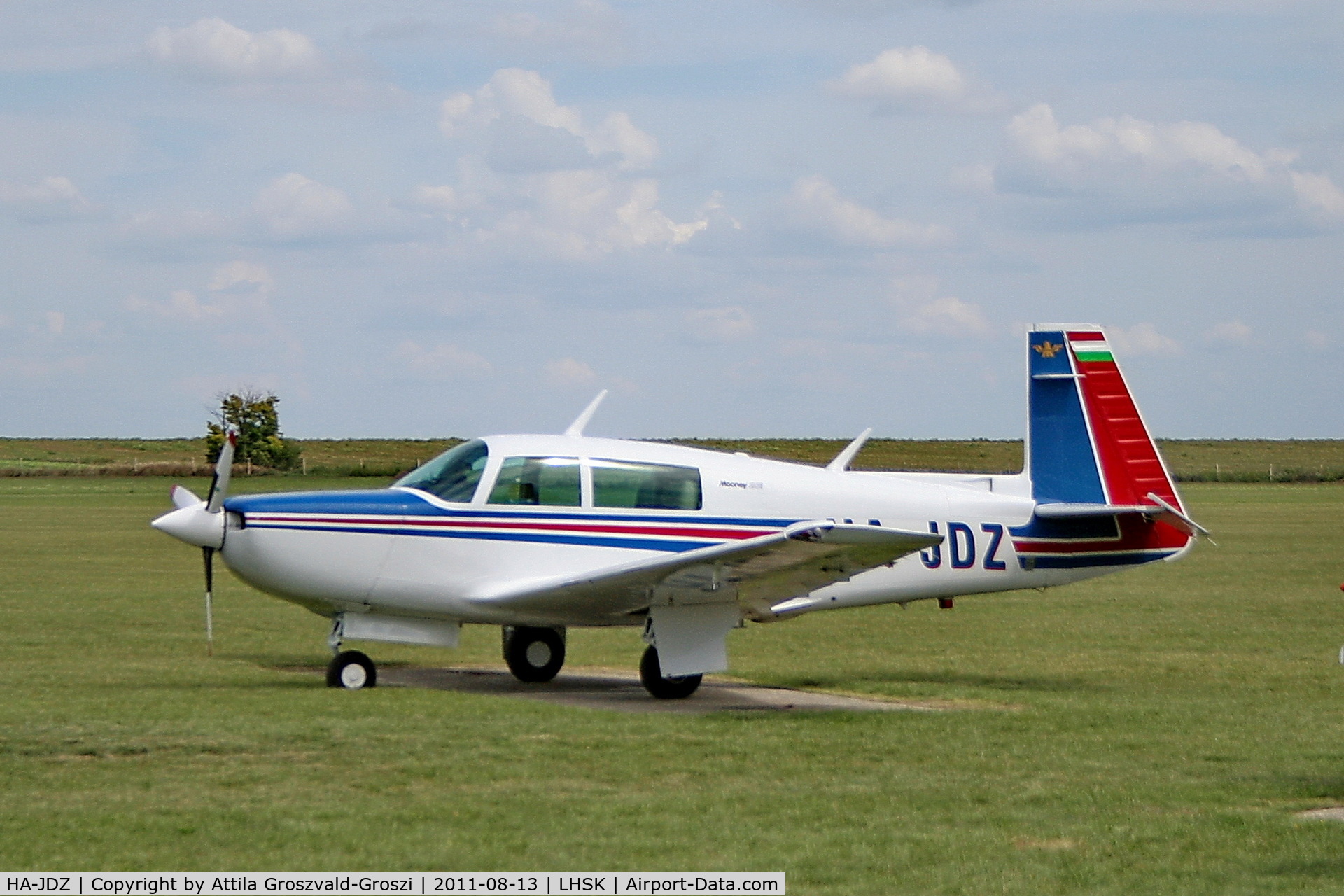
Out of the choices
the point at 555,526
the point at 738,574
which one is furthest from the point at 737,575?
the point at 555,526

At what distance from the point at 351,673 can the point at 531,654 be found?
1.85 metres

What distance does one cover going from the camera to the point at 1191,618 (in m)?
19.5

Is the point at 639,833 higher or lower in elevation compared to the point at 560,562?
lower

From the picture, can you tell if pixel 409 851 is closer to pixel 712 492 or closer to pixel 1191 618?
pixel 712 492

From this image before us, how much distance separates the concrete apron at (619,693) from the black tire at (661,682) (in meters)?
0.06

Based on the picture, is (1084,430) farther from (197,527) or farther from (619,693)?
(197,527)

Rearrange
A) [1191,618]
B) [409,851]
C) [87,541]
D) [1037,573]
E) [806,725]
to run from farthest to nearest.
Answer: [87,541] < [1191,618] < [1037,573] < [806,725] < [409,851]

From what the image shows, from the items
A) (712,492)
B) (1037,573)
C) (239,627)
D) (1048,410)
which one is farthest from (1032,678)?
(239,627)

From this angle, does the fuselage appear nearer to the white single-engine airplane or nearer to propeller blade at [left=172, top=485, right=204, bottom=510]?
the white single-engine airplane

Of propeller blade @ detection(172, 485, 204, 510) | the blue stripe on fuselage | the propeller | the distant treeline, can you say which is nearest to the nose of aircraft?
the propeller

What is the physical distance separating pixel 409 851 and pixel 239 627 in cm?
1204

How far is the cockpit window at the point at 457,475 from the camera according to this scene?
12414 mm
